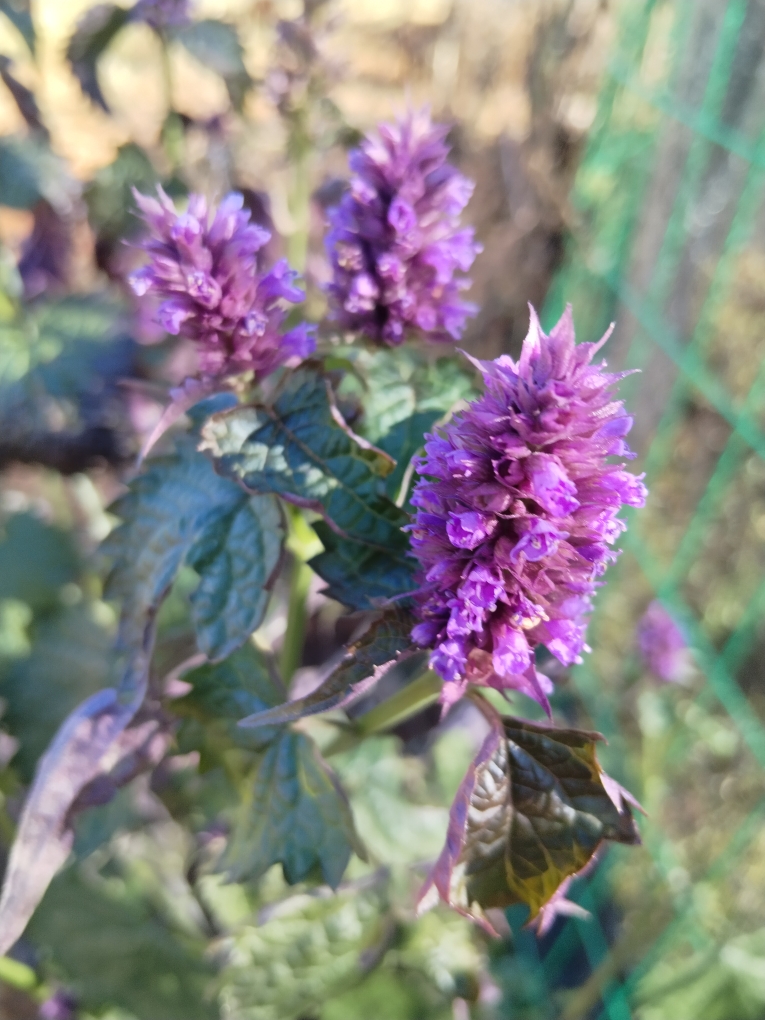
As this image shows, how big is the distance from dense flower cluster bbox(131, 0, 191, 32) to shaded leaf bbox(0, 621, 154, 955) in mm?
1194

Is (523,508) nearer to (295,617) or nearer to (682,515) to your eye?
(295,617)

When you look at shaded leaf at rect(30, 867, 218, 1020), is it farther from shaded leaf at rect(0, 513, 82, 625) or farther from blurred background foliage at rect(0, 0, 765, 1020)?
shaded leaf at rect(0, 513, 82, 625)

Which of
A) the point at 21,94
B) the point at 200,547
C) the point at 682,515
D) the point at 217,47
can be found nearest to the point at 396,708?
the point at 200,547

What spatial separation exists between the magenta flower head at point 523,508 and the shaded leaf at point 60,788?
357mm

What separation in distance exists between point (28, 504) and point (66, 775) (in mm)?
1334

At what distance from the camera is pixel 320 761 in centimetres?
90

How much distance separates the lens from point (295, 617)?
1.10m

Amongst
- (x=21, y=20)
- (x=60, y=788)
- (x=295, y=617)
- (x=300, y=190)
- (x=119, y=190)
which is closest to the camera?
(x=60, y=788)

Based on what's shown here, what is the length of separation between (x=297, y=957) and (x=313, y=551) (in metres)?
0.60

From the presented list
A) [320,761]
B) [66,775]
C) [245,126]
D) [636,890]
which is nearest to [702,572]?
[636,890]

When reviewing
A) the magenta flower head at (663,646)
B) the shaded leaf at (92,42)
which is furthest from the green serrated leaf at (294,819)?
the magenta flower head at (663,646)

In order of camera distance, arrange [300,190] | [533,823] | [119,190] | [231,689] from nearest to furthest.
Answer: [533,823] → [231,689] → [300,190] → [119,190]

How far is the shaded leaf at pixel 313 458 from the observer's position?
30.7 inches

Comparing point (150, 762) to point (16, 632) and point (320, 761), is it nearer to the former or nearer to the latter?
point (320, 761)
